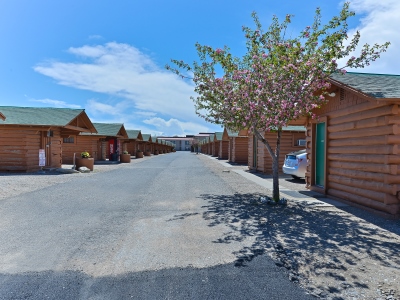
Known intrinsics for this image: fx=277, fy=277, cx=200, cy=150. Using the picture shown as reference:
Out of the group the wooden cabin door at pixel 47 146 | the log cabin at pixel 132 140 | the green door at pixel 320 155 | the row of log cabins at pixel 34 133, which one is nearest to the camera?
the green door at pixel 320 155

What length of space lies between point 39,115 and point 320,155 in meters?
17.9

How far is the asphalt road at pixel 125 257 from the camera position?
3132mm

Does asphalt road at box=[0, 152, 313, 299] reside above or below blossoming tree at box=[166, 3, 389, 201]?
below

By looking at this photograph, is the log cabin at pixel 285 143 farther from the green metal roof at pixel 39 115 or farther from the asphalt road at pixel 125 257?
the green metal roof at pixel 39 115

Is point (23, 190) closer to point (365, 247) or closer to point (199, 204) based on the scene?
point (199, 204)

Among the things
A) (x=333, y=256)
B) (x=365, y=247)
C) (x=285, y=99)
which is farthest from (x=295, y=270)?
(x=285, y=99)

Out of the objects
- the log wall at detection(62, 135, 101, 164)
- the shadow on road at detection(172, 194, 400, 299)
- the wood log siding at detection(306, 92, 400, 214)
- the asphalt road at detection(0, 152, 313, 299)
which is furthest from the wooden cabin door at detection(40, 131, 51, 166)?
the wood log siding at detection(306, 92, 400, 214)

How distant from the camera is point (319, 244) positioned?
4.60 meters

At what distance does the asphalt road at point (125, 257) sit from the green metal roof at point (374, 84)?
458 cm

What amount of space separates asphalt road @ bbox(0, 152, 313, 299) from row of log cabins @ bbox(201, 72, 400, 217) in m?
4.01

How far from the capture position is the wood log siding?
6.32 metres

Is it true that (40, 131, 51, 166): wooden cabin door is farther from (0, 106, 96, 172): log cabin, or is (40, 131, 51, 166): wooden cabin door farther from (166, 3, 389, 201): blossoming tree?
(166, 3, 389, 201): blossoming tree

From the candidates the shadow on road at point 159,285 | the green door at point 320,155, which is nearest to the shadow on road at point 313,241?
the shadow on road at point 159,285

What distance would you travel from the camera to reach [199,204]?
7805mm
